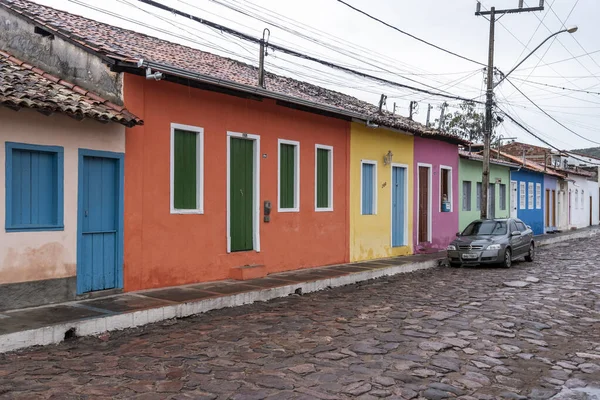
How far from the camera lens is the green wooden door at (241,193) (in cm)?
1195

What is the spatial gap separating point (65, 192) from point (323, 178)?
715 centimetres

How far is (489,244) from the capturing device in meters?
16.2

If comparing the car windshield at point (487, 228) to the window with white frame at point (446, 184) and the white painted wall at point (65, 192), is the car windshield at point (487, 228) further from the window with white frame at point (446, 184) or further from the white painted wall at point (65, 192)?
the white painted wall at point (65, 192)

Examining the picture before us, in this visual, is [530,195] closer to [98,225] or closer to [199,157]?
[199,157]

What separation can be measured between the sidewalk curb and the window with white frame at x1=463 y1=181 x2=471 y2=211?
36.7 feet

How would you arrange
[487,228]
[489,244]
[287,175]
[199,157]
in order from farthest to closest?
[487,228] < [489,244] < [287,175] < [199,157]

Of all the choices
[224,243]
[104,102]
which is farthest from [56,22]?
[224,243]

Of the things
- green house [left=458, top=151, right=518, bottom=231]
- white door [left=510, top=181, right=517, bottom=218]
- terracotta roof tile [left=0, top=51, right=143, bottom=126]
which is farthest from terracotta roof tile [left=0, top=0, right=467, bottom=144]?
white door [left=510, top=181, right=517, bottom=218]

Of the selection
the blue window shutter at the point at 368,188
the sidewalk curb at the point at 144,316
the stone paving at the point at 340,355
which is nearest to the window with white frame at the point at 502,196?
the blue window shutter at the point at 368,188

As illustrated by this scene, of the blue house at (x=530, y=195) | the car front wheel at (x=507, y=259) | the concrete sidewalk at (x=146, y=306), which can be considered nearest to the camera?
the concrete sidewalk at (x=146, y=306)

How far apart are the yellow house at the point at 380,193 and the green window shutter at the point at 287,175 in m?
2.43

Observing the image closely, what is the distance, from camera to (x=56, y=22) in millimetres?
10383

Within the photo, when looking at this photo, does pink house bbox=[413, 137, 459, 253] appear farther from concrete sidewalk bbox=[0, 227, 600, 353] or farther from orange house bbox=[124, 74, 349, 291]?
concrete sidewalk bbox=[0, 227, 600, 353]

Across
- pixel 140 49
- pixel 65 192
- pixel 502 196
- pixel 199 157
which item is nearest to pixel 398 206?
pixel 199 157
